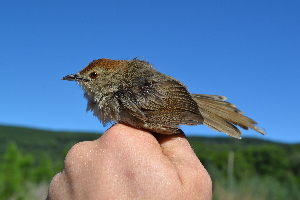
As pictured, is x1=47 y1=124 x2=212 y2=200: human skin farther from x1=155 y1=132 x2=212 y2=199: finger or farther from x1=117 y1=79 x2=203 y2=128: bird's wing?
x1=117 y1=79 x2=203 y2=128: bird's wing

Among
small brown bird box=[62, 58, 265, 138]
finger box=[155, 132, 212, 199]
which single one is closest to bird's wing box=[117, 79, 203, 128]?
small brown bird box=[62, 58, 265, 138]

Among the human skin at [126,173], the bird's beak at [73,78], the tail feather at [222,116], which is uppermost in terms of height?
the bird's beak at [73,78]

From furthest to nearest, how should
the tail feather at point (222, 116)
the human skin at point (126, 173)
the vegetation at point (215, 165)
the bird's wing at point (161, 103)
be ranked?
the vegetation at point (215, 165)
the tail feather at point (222, 116)
the bird's wing at point (161, 103)
the human skin at point (126, 173)

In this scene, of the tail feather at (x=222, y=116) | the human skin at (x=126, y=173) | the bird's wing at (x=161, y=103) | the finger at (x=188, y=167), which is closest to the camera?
the human skin at (x=126, y=173)

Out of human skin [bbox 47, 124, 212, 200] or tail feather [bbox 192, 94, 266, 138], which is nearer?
human skin [bbox 47, 124, 212, 200]

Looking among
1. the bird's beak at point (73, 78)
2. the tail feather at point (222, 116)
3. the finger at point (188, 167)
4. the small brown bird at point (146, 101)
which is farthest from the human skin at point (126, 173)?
the bird's beak at point (73, 78)

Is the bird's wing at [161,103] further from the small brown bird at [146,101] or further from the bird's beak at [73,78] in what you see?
A: the bird's beak at [73,78]

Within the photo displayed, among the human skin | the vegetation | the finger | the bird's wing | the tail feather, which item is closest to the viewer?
the human skin
